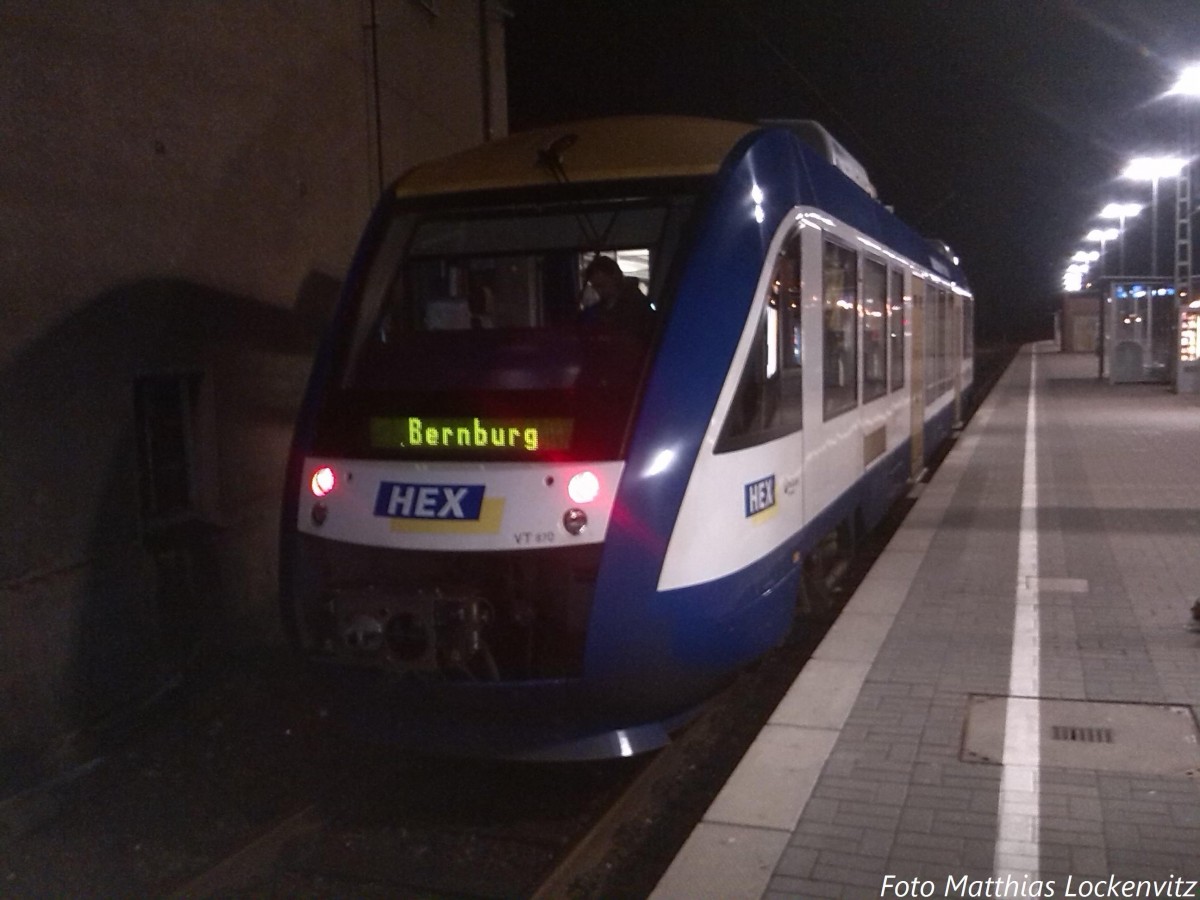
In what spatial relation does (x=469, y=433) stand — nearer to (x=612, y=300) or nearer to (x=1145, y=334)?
(x=612, y=300)

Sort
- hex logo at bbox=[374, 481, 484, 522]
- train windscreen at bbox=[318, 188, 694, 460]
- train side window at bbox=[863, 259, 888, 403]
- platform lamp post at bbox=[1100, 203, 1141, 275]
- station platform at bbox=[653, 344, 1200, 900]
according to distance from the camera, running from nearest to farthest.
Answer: station platform at bbox=[653, 344, 1200, 900] < hex logo at bbox=[374, 481, 484, 522] < train windscreen at bbox=[318, 188, 694, 460] < train side window at bbox=[863, 259, 888, 403] < platform lamp post at bbox=[1100, 203, 1141, 275]

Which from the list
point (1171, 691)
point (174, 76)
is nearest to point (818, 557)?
point (1171, 691)

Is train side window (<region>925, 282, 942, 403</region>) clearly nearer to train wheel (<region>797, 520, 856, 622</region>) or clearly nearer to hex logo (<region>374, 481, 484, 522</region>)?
train wheel (<region>797, 520, 856, 622</region>)

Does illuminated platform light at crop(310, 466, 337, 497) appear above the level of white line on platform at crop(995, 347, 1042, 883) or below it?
above

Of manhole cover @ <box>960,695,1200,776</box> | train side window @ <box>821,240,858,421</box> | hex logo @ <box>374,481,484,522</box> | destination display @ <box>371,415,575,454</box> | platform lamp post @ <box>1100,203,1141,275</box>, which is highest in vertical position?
platform lamp post @ <box>1100,203,1141,275</box>

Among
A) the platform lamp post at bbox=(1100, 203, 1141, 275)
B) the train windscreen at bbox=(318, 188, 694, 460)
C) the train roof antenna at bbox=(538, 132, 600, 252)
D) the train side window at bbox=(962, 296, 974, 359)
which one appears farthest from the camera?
the platform lamp post at bbox=(1100, 203, 1141, 275)

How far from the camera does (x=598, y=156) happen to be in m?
5.68

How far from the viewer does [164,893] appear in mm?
4484

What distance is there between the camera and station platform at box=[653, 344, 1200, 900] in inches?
167

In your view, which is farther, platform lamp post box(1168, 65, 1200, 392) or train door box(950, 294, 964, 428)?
platform lamp post box(1168, 65, 1200, 392)

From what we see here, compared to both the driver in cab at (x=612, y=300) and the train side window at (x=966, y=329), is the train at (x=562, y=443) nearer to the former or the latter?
the driver in cab at (x=612, y=300)

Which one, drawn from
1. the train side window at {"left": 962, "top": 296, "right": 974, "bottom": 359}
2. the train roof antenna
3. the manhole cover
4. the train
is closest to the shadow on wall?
the train

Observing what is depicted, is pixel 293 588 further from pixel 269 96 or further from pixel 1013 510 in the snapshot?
pixel 1013 510

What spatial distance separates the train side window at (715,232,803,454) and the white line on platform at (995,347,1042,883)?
1726 mm
